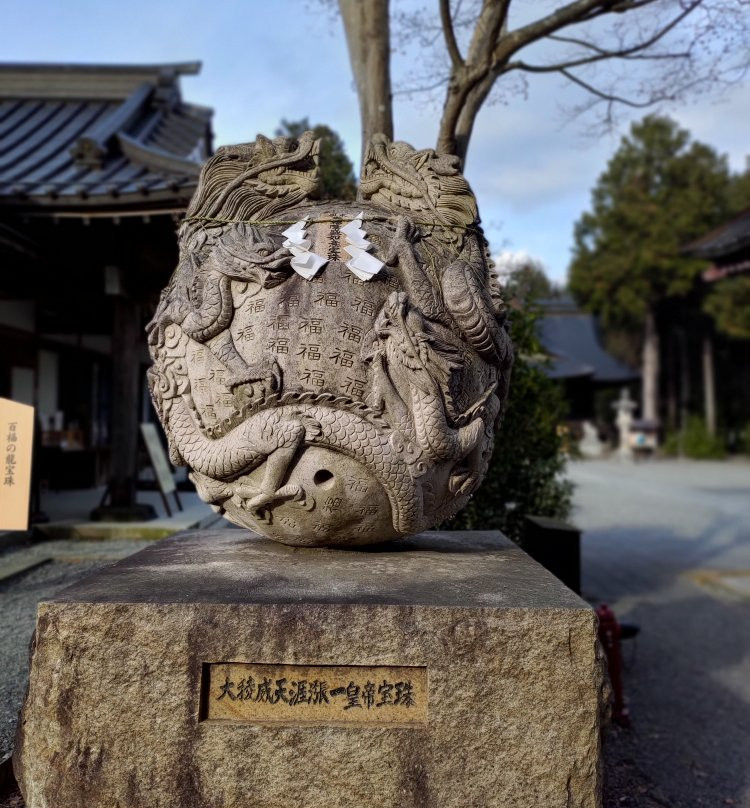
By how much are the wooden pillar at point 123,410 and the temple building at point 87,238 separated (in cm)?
1

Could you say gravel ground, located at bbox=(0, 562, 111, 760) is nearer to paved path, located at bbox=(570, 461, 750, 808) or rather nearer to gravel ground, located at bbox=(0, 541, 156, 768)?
gravel ground, located at bbox=(0, 541, 156, 768)

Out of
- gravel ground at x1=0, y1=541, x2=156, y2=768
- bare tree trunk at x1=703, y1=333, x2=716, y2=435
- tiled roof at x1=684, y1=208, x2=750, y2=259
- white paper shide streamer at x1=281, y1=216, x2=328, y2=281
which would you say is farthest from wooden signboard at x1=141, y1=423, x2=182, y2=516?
bare tree trunk at x1=703, y1=333, x2=716, y2=435

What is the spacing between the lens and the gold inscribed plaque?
2.00 m

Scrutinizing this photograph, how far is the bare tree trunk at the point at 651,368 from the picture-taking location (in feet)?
82.4

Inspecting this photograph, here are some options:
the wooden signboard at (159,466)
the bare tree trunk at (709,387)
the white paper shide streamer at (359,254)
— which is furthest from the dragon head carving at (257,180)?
the bare tree trunk at (709,387)

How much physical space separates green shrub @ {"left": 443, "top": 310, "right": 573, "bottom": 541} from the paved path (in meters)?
1.18

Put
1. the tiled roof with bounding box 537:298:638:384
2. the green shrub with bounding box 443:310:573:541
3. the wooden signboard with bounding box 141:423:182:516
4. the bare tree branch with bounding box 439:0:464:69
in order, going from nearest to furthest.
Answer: the bare tree branch with bounding box 439:0:464:69 < the green shrub with bounding box 443:310:573:541 < the wooden signboard with bounding box 141:423:182:516 < the tiled roof with bounding box 537:298:638:384

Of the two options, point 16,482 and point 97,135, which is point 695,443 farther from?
point 16,482

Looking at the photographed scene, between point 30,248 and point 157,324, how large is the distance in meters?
3.77

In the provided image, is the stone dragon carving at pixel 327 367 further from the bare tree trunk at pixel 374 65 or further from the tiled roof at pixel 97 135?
the tiled roof at pixel 97 135

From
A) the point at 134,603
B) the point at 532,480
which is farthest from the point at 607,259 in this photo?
the point at 134,603

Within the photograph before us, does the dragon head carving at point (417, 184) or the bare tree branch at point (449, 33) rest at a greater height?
the bare tree branch at point (449, 33)

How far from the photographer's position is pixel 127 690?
6.52 feet

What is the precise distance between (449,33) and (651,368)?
22.8m
